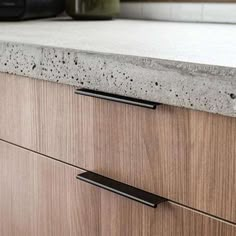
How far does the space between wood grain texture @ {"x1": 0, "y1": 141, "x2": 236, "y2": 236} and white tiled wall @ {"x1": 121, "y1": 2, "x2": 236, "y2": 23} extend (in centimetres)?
67

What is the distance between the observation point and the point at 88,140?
31.1 inches

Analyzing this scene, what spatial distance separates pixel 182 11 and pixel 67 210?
756mm

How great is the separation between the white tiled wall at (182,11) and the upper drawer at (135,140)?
639mm

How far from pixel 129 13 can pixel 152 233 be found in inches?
38.7

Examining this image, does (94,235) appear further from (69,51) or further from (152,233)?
(69,51)

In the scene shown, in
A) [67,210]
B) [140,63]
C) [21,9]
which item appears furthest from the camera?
[21,9]

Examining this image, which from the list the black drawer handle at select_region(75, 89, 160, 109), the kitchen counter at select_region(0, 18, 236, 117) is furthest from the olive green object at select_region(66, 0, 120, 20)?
the black drawer handle at select_region(75, 89, 160, 109)

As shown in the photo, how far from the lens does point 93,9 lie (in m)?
1.42

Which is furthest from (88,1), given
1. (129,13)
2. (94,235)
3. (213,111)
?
(213,111)

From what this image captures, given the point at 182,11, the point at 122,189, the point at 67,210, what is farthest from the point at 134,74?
the point at 182,11

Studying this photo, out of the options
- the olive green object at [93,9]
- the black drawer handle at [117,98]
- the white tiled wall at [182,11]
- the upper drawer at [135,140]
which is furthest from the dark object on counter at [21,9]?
the black drawer handle at [117,98]

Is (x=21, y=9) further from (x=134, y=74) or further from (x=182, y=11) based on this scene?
(x=134, y=74)

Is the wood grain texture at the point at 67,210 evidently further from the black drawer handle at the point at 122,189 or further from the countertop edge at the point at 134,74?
the countertop edge at the point at 134,74

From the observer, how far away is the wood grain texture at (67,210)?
2.23ft
